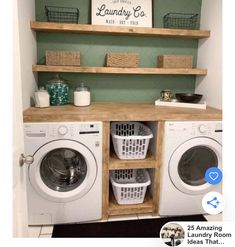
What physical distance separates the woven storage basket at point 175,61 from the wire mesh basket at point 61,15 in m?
0.98

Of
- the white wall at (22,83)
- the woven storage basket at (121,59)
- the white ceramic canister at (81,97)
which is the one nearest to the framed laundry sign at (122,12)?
the woven storage basket at (121,59)

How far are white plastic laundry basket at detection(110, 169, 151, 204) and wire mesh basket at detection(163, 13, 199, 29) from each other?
1602 mm

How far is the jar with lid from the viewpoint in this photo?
7.10 feet

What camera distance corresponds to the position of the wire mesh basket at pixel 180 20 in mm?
2443

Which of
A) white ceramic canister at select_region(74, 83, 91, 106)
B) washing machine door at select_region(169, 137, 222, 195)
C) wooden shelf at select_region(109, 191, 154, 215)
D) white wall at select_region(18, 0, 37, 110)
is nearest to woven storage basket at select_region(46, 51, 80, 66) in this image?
white wall at select_region(18, 0, 37, 110)

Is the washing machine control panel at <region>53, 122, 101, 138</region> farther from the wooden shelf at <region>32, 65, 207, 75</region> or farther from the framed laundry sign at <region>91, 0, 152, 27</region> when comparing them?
the framed laundry sign at <region>91, 0, 152, 27</region>

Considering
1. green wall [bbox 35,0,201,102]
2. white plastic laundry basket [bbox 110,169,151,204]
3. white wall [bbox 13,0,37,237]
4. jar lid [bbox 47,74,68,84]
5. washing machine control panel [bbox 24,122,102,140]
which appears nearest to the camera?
white wall [bbox 13,0,37,237]

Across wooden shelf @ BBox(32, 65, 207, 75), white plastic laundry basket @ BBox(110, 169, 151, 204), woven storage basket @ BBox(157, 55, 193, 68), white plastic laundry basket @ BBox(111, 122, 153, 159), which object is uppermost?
woven storage basket @ BBox(157, 55, 193, 68)

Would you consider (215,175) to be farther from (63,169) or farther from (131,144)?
(63,169)

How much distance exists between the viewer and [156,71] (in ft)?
7.39

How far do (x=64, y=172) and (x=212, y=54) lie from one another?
184 centimetres

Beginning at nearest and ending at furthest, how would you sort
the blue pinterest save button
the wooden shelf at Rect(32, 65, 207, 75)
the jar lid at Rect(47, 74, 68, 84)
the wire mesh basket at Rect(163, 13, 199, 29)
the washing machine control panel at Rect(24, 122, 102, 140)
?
1. the blue pinterest save button
2. the washing machine control panel at Rect(24, 122, 102, 140)
3. the wooden shelf at Rect(32, 65, 207, 75)
4. the jar lid at Rect(47, 74, 68, 84)
5. the wire mesh basket at Rect(163, 13, 199, 29)

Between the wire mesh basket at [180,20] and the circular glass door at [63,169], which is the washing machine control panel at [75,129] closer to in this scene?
the circular glass door at [63,169]

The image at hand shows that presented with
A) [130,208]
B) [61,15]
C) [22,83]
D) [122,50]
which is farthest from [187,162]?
[61,15]
